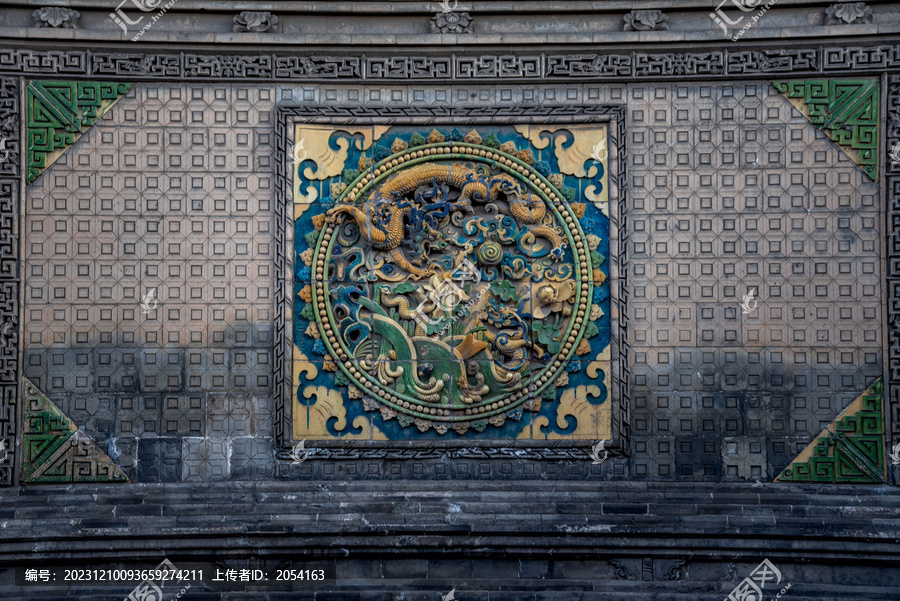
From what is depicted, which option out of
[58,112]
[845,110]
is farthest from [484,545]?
[58,112]

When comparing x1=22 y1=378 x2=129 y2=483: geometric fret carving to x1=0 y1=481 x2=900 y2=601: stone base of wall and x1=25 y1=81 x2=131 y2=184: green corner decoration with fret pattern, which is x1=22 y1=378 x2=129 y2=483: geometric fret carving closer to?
x1=0 y1=481 x2=900 y2=601: stone base of wall

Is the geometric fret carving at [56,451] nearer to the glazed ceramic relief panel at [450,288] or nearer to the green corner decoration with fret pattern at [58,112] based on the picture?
the glazed ceramic relief panel at [450,288]

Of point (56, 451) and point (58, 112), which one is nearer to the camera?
point (56, 451)

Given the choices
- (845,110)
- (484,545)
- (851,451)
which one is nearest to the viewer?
(484,545)

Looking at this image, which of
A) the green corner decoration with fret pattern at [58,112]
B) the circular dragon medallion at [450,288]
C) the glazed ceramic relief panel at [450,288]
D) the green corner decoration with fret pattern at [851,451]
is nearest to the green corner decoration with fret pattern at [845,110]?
the glazed ceramic relief panel at [450,288]

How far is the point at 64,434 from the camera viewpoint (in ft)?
20.7

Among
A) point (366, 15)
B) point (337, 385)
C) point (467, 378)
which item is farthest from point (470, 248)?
point (366, 15)

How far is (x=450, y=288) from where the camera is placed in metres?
6.44

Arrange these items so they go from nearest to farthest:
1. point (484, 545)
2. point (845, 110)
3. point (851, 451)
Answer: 1. point (484, 545)
2. point (851, 451)
3. point (845, 110)

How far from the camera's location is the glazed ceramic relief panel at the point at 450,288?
252 inches

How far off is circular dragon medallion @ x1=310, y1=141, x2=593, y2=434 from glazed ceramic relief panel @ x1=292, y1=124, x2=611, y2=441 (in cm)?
1

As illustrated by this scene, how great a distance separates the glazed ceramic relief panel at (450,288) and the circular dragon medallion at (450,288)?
1 centimetres

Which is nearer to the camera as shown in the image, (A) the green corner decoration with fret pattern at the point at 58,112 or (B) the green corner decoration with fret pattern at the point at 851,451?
(B) the green corner decoration with fret pattern at the point at 851,451

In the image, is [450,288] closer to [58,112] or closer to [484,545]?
[484,545]
